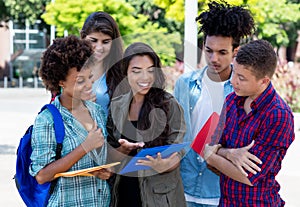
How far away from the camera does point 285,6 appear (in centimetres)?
2431

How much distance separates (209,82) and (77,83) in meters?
0.81

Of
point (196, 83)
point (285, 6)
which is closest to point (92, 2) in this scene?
point (285, 6)

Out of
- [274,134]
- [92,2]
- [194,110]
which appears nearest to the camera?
[274,134]

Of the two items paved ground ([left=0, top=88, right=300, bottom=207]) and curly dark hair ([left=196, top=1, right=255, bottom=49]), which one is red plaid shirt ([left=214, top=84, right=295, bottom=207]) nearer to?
curly dark hair ([left=196, top=1, right=255, bottom=49])

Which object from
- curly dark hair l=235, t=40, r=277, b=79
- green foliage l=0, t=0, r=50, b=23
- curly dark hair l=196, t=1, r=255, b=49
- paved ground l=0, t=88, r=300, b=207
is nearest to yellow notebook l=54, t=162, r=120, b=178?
curly dark hair l=235, t=40, r=277, b=79

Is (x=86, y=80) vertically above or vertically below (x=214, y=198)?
above

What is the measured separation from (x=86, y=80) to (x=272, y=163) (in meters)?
0.97

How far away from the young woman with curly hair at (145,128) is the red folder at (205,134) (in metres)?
0.09

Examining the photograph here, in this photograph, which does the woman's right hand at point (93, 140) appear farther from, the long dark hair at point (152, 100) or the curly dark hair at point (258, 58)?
the curly dark hair at point (258, 58)

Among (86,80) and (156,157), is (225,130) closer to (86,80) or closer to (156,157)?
(156,157)

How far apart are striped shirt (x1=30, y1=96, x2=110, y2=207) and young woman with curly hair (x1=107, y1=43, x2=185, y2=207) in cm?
8

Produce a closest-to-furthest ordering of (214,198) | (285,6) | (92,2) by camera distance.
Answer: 1. (214,198)
2. (92,2)
3. (285,6)

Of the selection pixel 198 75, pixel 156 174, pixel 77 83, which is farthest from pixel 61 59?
pixel 198 75

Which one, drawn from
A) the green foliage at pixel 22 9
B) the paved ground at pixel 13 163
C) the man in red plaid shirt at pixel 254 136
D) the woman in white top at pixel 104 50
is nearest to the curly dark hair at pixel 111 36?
the woman in white top at pixel 104 50
